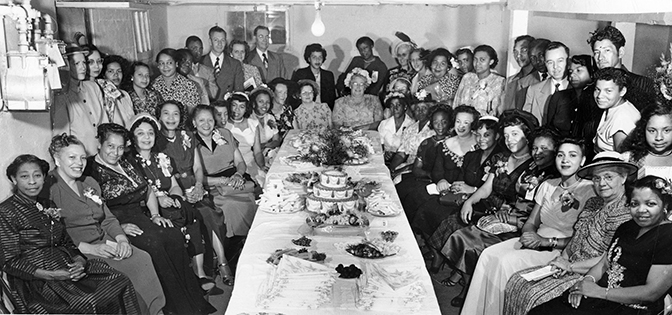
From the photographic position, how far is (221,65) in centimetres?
Result: 489

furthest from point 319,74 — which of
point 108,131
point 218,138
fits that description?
point 108,131

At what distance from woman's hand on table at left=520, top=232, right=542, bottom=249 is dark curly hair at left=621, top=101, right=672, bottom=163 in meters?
0.55

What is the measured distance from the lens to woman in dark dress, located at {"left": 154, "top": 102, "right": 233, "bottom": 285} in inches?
163

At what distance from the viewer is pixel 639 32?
364cm

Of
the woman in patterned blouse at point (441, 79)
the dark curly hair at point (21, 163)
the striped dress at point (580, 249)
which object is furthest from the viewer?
the woman in patterned blouse at point (441, 79)

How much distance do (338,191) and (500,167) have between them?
116cm

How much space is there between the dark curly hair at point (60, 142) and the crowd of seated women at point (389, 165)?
1 cm

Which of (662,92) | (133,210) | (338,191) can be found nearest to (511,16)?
(662,92)

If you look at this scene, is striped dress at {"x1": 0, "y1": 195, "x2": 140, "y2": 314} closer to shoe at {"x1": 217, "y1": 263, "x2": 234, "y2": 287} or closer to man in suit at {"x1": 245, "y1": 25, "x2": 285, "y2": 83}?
shoe at {"x1": 217, "y1": 263, "x2": 234, "y2": 287}

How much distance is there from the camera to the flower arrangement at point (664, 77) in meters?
3.07

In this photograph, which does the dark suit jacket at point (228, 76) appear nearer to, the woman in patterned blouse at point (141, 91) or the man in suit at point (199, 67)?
the man in suit at point (199, 67)

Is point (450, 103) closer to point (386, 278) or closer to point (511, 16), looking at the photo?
point (511, 16)

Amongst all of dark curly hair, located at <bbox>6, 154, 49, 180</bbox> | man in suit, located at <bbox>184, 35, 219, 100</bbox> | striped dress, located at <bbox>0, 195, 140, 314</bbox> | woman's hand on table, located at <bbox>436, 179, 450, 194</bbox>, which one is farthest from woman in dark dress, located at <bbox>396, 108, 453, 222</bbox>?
dark curly hair, located at <bbox>6, 154, 49, 180</bbox>

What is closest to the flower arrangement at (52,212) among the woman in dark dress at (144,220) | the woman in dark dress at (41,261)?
the woman in dark dress at (41,261)
